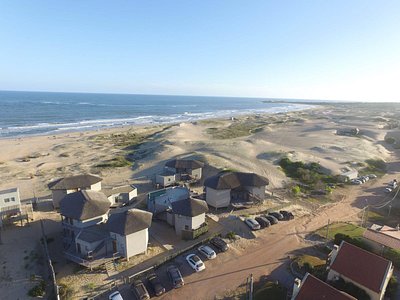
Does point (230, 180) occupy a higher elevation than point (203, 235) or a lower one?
higher

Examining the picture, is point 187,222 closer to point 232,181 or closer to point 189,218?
point 189,218

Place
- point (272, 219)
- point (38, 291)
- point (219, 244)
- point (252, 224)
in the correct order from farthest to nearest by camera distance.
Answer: point (272, 219) < point (252, 224) < point (219, 244) < point (38, 291)

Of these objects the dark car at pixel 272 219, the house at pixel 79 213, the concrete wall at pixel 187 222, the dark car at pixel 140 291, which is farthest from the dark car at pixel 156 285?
the dark car at pixel 272 219

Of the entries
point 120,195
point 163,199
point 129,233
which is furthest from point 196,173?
point 129,233

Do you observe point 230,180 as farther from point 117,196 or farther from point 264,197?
point 117,196

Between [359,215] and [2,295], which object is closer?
[2,295]

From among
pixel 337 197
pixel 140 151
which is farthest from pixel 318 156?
pixel 140 151

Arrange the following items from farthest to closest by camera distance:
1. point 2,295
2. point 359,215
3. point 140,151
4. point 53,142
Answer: point 53,142 < point 140,151 < point 359,215 < point 2,295

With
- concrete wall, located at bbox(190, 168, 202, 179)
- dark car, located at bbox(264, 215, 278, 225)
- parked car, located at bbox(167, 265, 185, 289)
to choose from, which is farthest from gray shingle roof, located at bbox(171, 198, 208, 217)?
concrete wall, located at bbox(190, 168, 202, 179)

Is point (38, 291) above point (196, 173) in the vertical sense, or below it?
below
